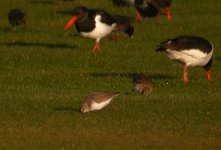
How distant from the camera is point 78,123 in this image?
15766 millimetres

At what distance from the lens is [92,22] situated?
2541 centimetres

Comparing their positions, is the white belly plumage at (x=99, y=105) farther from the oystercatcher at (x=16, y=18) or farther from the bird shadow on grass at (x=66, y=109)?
the oystercatcher at (x=16, y=18)

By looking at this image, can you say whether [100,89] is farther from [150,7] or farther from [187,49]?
[150,7]

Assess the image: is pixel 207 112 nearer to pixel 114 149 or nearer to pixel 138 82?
pixel 138 82

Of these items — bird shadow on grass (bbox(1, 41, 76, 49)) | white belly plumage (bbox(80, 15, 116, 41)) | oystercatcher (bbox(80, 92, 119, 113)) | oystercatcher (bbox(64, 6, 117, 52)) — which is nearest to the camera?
oystercatcher (bbox(80, 92, 119, 113))

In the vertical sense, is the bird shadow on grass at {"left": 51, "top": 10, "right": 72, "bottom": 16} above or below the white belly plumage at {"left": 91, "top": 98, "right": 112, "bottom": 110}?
below

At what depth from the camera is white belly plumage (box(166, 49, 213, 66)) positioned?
2064 centimetres

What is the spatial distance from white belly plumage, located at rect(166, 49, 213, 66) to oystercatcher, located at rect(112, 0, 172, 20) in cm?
1215

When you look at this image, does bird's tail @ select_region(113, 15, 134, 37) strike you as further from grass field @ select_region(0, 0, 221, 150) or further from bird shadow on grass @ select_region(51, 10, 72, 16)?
bird shadow on grass @ select_region(51, 10, 72, 16)

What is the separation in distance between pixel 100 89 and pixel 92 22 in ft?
19.5

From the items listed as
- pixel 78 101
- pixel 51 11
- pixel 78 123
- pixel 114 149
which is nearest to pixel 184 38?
pixel 78 101

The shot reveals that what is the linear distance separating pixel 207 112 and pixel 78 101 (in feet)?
7.92

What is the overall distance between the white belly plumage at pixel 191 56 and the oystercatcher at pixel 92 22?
4.72m

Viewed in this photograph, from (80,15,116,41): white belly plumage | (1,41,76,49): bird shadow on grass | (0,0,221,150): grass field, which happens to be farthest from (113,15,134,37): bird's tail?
(80,15,116,41): white belly plumage
